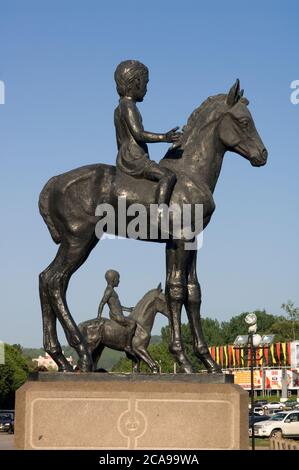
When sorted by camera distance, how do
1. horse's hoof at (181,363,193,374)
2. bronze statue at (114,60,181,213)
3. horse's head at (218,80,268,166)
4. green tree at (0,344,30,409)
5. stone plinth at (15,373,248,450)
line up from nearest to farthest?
1. stone plinth at (15,373,248,450)
2. horse's hoof at (181,363,193,374)
3. bronze statue at (114,60,181,213)
4. horse's head at (218,80,268,166)
5. green tree at (0,344,30,409)

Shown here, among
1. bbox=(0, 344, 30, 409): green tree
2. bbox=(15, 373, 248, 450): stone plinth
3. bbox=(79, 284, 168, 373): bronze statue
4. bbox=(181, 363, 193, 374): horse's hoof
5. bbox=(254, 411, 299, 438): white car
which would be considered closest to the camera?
bbox=(15, 373, 248, 450): stone plinth

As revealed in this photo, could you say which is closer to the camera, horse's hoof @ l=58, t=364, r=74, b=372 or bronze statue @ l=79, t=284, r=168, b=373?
horse's hoof @ l=58, t=364, r=74, b=372

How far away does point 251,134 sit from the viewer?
39.9 ft

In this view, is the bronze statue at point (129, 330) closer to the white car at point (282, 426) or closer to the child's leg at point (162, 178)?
the child's leg at point (162, 178)

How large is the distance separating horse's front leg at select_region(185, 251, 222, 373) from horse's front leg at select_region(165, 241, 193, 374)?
0.16m

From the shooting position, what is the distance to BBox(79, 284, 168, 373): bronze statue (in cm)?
1567

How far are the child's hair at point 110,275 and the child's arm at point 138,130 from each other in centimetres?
440

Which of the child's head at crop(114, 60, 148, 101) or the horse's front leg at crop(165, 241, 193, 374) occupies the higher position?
the child's head at crop(114, 60, 148, 101)

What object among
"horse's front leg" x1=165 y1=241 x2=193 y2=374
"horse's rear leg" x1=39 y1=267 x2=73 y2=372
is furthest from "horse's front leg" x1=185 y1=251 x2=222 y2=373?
"horse's rear leg" x1=39 y1=267 x2=73 y2=372

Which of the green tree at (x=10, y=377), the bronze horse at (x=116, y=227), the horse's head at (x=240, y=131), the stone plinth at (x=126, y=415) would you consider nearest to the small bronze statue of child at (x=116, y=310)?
the bronze horse at (x=116, y=227)

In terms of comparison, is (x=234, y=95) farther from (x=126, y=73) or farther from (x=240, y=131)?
(x=126, y=73)

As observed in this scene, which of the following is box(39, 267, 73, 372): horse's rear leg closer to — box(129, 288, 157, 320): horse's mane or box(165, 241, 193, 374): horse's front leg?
box(165, 241, 193, 374): horse's front leg

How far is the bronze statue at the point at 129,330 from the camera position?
1567 centimetres
